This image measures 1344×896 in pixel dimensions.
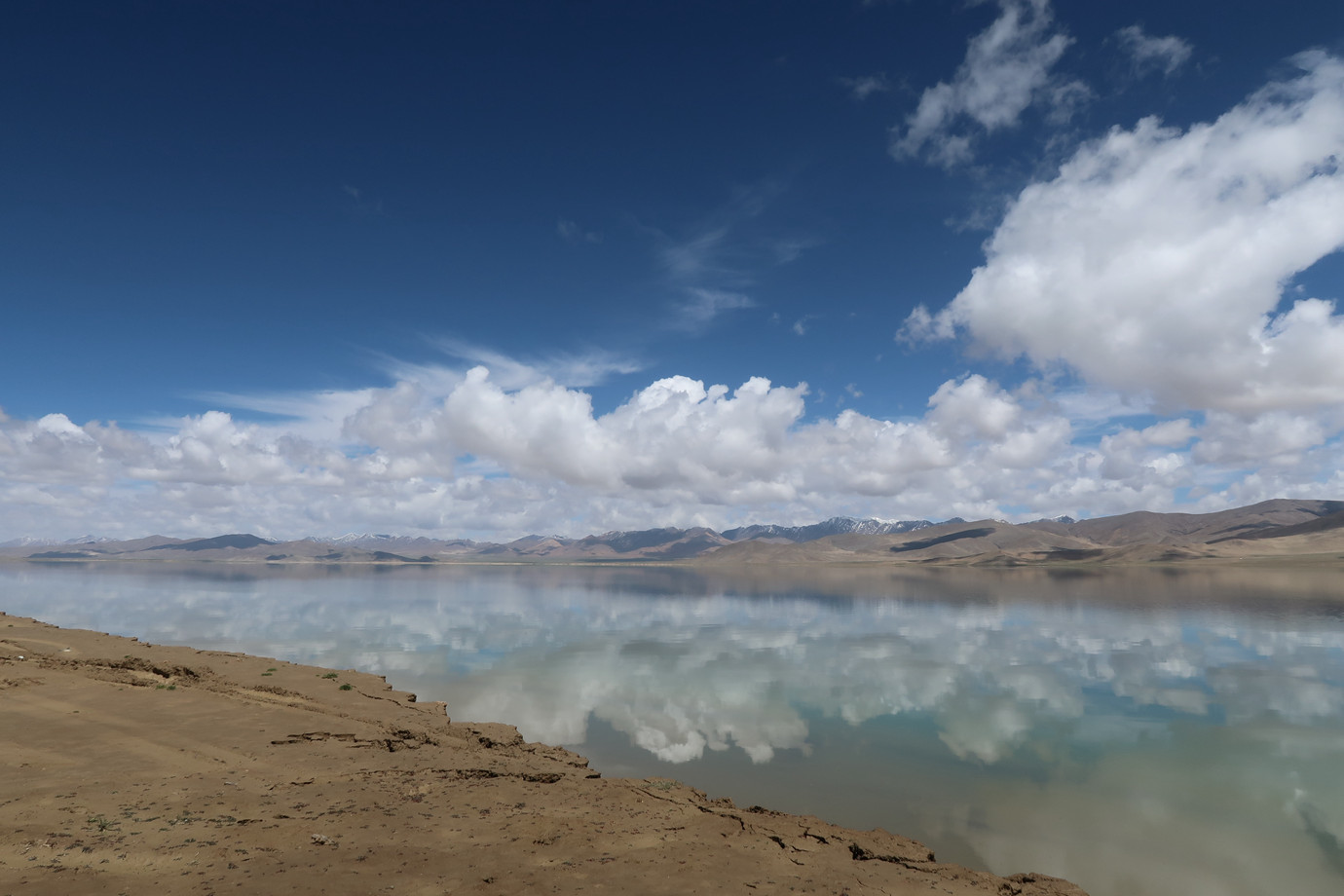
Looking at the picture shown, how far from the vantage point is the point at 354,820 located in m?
12.4

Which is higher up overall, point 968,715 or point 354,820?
point 354,820

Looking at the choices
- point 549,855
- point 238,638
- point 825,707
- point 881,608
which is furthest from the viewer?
point 881,608

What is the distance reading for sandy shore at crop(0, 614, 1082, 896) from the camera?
396 inches

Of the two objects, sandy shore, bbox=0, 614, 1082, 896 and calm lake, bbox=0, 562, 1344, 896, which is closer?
sandy shore, bbox=0, 614, 1082, 896

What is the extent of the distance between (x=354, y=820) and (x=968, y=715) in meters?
25.1

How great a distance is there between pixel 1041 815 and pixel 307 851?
1835 cm

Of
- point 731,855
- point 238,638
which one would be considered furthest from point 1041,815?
point 238,638

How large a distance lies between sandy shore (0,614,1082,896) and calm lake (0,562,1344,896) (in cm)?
365

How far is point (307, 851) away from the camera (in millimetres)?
10734

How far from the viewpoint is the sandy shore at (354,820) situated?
1005cm

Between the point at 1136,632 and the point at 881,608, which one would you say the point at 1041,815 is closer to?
the point at 1136,632

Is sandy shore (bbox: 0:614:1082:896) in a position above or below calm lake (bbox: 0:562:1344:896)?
above

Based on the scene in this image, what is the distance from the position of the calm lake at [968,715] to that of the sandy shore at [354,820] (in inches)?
144

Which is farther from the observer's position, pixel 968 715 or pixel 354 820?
pixel 968 715
